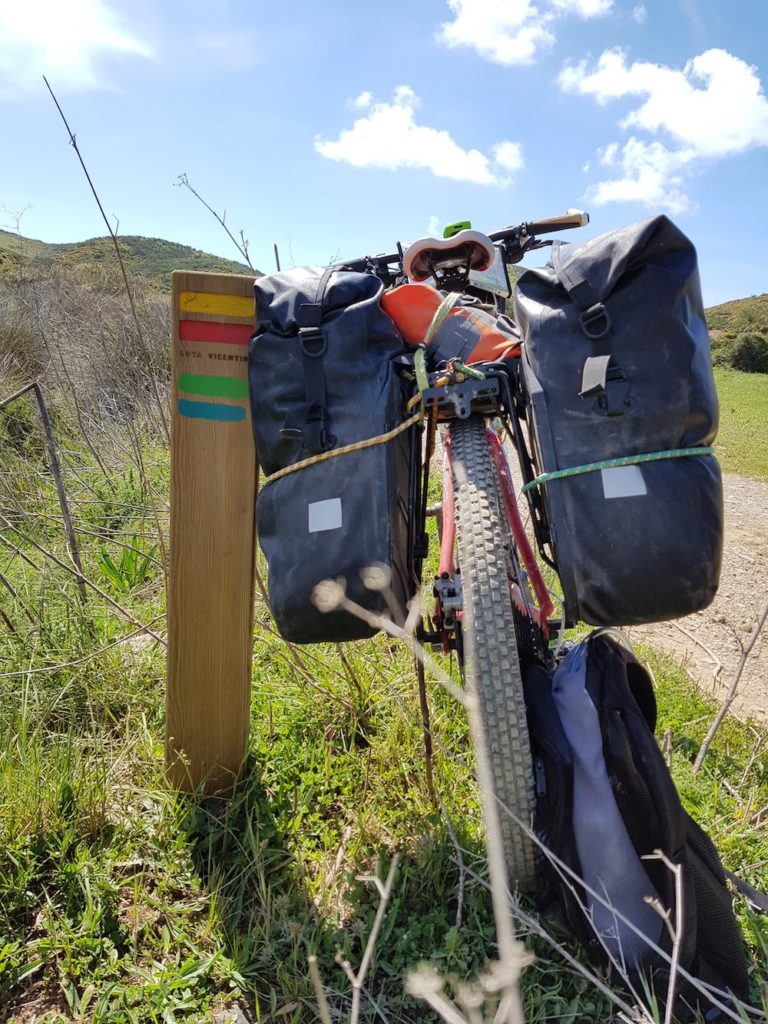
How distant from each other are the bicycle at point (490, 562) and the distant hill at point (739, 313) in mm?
39928

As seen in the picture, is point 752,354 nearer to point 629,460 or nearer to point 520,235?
point 520,235

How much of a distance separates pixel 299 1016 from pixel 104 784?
0.80 metres

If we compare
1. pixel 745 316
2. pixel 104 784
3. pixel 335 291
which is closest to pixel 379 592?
pixel 335 291

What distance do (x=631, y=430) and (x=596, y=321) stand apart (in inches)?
9.8

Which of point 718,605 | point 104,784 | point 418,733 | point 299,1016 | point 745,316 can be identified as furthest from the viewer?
point 745,316

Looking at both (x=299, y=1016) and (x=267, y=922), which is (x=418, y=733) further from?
(x=299, y=1016)

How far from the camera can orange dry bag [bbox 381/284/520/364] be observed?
5.36 feet

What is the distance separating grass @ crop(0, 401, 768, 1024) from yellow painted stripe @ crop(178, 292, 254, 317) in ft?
3.61

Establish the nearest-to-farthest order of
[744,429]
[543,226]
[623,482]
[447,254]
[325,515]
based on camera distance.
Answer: [623,482] < [325,515] < [447,254] < [543,226] < [744,429]

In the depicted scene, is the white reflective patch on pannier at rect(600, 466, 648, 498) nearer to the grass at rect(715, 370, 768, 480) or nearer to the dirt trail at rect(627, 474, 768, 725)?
the dirt trail at rect(627, 474, 768, 725)

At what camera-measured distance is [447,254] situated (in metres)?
2.19

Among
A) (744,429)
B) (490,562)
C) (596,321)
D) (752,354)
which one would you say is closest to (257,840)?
(490,562)

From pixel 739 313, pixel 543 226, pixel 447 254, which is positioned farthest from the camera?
pixel 739 313

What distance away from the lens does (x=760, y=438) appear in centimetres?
909
